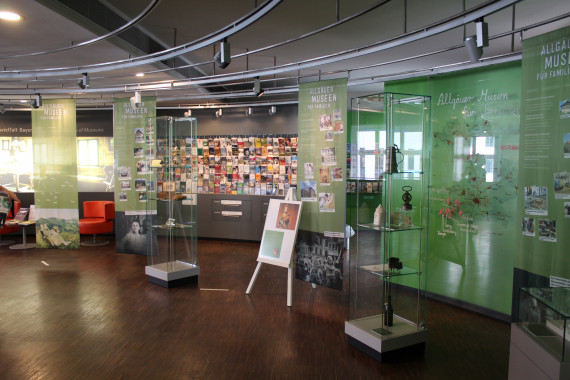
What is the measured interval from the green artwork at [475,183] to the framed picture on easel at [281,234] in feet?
6.79

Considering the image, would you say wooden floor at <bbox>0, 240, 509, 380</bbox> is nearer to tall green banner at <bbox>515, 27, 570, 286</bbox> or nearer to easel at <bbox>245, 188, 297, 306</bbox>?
easel at <bbox>245, 188, 297, 306</bbox>

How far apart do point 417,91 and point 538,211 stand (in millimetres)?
2930

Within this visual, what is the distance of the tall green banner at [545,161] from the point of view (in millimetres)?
3979

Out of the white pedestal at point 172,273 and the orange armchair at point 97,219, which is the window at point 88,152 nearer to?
the orange armchair at point 97,219

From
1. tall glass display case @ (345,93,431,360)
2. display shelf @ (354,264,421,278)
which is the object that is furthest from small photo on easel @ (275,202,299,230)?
display shelf @ (354,264,421,278)

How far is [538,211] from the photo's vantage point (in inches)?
165

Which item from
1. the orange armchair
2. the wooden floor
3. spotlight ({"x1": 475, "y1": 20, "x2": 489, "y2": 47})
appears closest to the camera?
spotlight ({"x1": 475, "y1": 20, "x2": 489, "y2": 47})

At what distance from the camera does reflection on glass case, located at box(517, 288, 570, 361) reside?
2.58 meters

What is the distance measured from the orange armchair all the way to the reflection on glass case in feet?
33.0

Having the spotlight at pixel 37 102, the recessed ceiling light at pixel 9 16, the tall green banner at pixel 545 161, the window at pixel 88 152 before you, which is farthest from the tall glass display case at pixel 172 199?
the window at pixel 88 152

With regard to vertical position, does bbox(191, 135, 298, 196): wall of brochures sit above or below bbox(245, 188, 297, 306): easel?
above

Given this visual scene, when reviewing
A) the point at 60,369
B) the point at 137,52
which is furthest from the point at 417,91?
the point at 60,369

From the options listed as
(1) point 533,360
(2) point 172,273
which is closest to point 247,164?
(2) point 172,273

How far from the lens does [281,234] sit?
636 centimetres
